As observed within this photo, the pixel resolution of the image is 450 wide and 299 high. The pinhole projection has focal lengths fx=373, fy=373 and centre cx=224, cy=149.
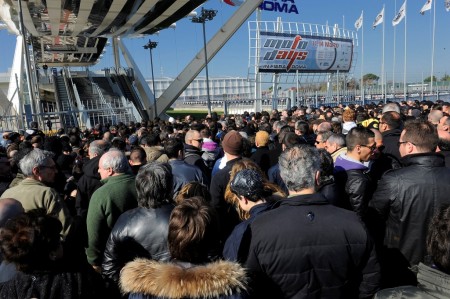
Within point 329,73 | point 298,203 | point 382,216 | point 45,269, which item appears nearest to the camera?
point 45,269

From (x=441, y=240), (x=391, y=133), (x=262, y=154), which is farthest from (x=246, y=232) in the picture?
(x=391, y=133)

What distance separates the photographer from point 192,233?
2.06 m

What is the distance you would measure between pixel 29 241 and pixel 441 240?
6.91 feet

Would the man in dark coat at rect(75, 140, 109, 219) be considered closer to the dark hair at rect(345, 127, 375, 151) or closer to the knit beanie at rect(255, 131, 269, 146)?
the knit beanie at rect(255, 131, 269, 146)

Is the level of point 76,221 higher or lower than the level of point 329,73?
lower

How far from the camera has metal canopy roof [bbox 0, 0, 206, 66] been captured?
2447cm

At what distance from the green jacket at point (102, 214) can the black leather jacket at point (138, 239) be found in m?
0.62

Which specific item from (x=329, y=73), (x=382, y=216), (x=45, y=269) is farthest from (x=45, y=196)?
(x=329, y=73)

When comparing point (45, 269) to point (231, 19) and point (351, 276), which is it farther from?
point (231, 19)

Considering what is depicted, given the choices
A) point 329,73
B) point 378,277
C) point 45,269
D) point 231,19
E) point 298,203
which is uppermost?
point 231,19

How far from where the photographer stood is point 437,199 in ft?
9.93

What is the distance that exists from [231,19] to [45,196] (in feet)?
84.0

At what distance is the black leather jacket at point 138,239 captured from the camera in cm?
281

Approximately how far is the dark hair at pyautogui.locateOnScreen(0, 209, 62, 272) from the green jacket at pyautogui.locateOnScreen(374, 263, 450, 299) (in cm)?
178
